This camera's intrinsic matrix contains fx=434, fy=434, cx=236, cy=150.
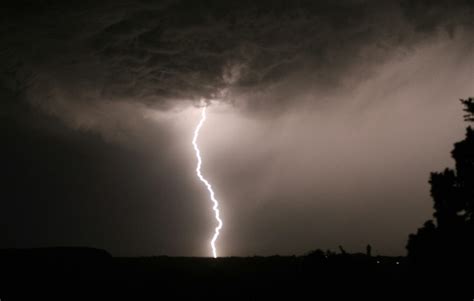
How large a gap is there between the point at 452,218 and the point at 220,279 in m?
17.4

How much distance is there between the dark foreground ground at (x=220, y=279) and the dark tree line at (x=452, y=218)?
411mm

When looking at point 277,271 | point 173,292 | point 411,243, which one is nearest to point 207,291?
point 173,292

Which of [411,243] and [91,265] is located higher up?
[91,265]

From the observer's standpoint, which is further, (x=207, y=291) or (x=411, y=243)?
(x=207, y=291)

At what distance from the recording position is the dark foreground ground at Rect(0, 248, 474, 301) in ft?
41.9

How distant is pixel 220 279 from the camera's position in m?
27.0

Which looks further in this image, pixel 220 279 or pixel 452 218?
pixel 220 279

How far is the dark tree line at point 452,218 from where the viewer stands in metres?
12.2

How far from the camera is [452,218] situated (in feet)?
40.5

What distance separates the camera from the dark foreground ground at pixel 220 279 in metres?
12.8

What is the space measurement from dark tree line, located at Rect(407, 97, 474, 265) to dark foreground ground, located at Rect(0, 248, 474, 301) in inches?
16.2

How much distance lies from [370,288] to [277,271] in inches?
420

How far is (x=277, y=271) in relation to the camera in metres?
29.8

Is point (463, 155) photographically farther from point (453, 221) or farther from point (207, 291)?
point (207, 291)
